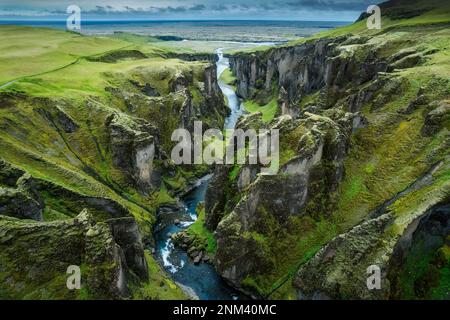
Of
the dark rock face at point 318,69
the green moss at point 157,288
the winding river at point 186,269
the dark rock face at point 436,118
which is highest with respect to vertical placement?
the dark rock face at point 318,69

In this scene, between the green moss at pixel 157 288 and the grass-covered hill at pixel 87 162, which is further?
the green moss at pixel 157 288

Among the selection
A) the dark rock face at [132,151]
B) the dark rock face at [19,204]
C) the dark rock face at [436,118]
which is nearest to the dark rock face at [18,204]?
the dark rock face at [19,204]

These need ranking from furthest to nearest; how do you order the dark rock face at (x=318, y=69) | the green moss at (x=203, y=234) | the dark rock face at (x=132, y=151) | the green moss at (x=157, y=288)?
1. the dark rock face at (x=318, y=69)
2. the dark rock face at (x=132, y=151)
3. the green moss at (x=203, y=234)
4. the green moss at (x=157, y=288)

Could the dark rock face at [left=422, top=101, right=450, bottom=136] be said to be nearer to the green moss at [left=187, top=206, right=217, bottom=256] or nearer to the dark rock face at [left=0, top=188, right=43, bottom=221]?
the green moss at [left=187, top=206, right=217, bottom=256]

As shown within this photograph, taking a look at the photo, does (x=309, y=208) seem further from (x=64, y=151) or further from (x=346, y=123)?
(x=64, y=151)

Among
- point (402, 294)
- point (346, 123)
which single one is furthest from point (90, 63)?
point (402, 294)

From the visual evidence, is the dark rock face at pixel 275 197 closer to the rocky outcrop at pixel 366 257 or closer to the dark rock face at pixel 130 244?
the rocky outcrop at pixel 366 257
